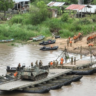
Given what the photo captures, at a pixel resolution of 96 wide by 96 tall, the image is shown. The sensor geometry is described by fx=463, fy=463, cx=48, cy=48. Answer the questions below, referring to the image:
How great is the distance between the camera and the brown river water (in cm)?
4312

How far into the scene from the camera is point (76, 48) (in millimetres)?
66125

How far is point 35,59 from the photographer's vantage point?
58844 mm

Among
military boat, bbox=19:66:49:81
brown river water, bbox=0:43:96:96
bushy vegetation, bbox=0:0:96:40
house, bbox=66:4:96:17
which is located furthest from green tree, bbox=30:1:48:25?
military boat, bbox=19:66:49:81

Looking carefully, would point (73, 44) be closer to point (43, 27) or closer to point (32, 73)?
point (43, 27)

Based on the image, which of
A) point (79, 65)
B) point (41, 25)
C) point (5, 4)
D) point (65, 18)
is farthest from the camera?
point (5, 4)

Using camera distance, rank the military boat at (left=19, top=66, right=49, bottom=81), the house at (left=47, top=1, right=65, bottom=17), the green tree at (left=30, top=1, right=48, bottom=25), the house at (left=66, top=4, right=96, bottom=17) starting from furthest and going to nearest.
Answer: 1. the house at (left=47, top=1, right=65, bottom=17)
2. the house at (left=66, top=4, right=96, bottom=17)
3. the green tree at (left=30, top=1, right=48, bottom=25)
4. the military boat at (left=19, top=66, right=49, bottom=81)

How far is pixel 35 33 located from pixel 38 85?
3253 cm

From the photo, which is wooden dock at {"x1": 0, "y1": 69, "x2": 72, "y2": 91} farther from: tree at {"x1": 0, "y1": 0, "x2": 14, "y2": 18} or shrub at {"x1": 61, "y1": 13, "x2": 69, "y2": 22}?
tree at {"x1": 0, "y1": 0, "x2": 14, "y2": 18}

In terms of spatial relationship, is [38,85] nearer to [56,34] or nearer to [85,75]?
[85,75]

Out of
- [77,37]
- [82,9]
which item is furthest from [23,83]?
[82,9]

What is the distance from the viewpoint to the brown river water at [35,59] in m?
43.1

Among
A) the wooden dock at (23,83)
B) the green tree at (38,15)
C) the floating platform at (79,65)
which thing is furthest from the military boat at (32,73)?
the green tree at (38,15)

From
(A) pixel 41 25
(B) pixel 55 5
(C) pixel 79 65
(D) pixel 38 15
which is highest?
(B) pixel 55 5

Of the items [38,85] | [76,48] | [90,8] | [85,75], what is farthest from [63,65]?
[90,8]
